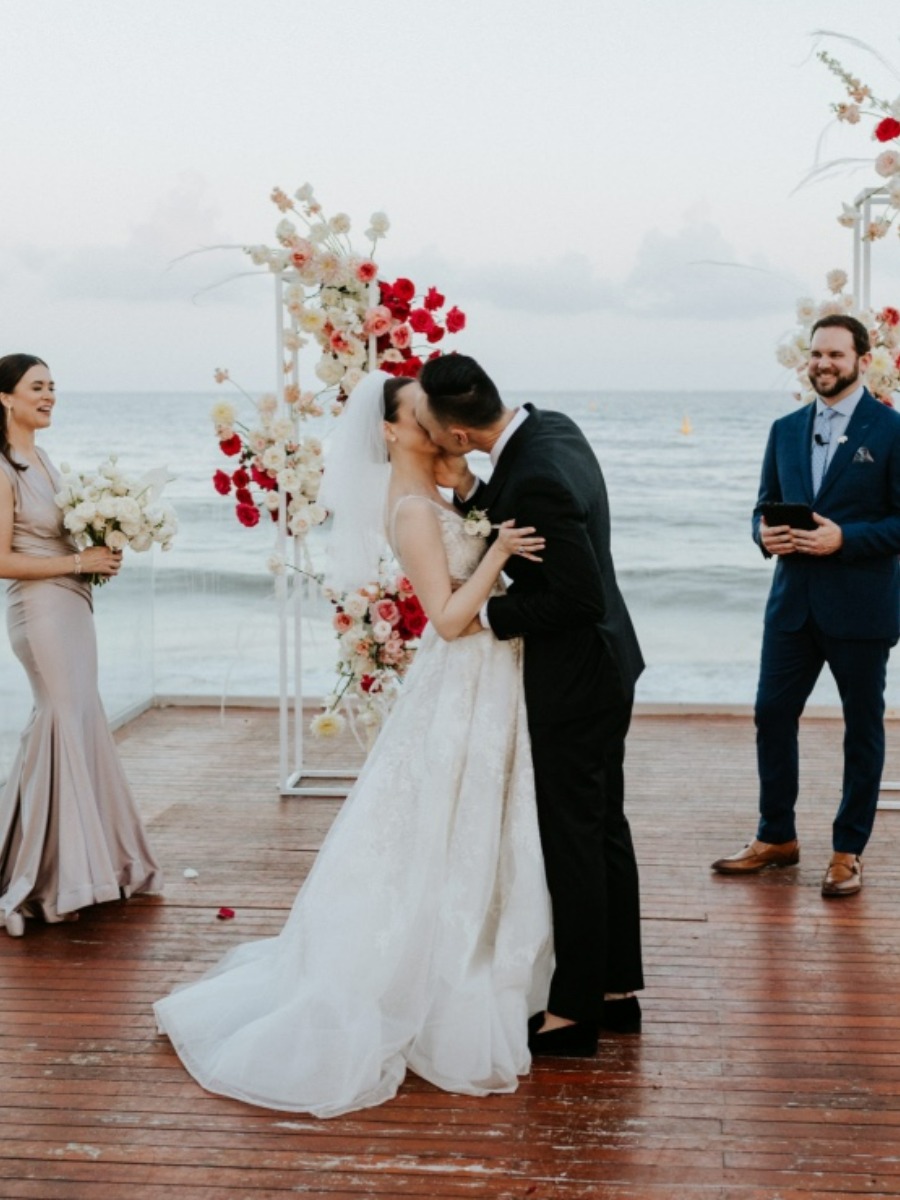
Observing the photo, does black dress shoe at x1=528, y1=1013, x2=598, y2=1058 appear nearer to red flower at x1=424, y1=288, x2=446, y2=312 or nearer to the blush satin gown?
the blush satin gown

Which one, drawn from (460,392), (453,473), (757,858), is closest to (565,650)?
(453,473)

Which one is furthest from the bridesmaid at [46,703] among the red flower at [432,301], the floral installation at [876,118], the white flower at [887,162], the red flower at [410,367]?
the white flower at [887,162]

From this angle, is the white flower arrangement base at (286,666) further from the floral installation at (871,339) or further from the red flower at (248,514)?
the floral installation at (871,339)

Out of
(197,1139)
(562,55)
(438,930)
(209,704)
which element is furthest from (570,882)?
(562,55)

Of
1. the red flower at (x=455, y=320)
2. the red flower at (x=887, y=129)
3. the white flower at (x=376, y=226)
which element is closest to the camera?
the red flower at (x=887, y=129)

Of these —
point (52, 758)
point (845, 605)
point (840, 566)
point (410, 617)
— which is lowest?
point (52, 758)

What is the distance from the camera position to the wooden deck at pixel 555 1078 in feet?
9.66

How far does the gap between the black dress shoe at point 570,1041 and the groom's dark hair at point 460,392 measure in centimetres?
145

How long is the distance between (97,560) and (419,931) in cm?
170

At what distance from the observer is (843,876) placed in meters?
4.67

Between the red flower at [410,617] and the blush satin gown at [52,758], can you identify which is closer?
the blush satin gown at [52,758]

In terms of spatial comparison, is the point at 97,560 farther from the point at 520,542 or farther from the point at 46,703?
the point at 520,542

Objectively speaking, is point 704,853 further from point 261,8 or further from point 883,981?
point 261,8

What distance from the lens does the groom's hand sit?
360cm
